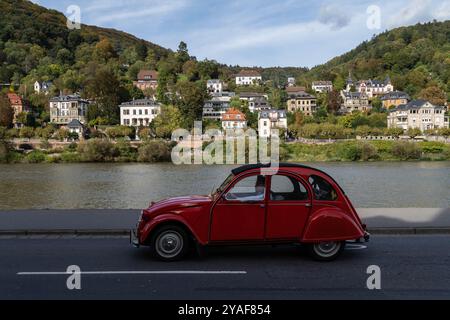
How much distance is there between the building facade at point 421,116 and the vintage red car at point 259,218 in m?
115

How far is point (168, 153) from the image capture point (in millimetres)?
78125

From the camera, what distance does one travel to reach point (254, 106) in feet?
451

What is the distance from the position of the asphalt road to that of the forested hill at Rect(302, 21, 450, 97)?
471ft

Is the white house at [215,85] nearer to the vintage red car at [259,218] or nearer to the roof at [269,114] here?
the roof at [269,114]

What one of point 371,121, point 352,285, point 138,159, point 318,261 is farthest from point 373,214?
point 371,121

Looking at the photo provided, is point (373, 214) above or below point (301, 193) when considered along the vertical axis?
below

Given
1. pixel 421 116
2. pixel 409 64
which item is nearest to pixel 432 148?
pixel 421 116

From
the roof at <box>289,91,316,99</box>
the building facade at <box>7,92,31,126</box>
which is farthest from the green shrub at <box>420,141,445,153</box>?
the building facade at <box>7,92,31,126</box>

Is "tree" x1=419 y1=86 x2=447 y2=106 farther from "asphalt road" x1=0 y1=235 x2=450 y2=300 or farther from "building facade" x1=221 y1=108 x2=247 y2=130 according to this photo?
"asphalt road" x1=0 y1=235 x2=450 y2=300

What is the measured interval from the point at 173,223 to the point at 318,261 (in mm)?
2566

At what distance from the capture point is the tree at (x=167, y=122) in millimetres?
97125

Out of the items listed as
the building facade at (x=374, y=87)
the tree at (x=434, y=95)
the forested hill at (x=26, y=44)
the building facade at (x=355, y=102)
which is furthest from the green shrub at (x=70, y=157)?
the building facade at (x=374, y=87)
